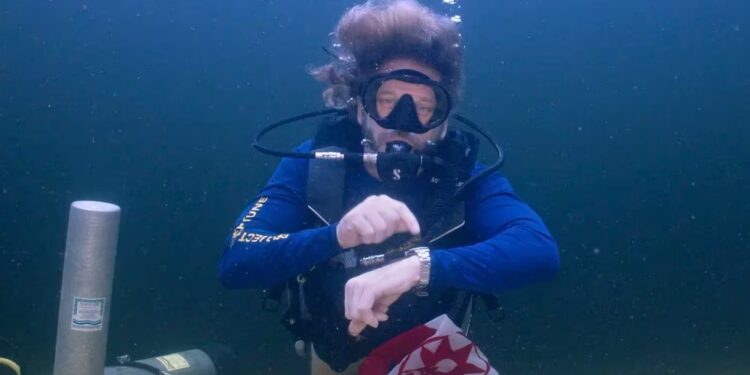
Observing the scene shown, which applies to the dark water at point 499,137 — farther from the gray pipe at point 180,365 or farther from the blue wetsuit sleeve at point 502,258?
the blue wetsuit sleeve at point 502,258

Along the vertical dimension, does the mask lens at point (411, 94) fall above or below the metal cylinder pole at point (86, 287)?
above

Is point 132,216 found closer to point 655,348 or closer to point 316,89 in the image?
point 316,89

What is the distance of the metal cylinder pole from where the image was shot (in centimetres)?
247

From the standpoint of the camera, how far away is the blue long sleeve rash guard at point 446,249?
2.21 m

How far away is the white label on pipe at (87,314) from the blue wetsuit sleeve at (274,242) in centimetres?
62

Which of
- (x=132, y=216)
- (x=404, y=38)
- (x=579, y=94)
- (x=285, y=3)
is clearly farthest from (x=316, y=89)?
(x=404, y=38)

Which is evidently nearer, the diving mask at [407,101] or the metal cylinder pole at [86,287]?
the metal cylinder pole at [86,287]

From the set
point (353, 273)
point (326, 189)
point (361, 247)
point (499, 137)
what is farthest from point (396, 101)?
point (499, 137)

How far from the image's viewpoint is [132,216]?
7.13 m

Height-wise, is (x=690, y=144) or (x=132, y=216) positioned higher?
(x=690, y=144)

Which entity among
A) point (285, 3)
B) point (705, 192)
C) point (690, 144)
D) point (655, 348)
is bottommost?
point (655, 348)

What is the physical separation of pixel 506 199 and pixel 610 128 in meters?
6.82

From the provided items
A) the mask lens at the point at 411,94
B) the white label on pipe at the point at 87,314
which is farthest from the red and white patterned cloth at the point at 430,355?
the white label on pipe at the point at 87,314

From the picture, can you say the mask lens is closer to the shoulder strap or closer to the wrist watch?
the shoulder strap
